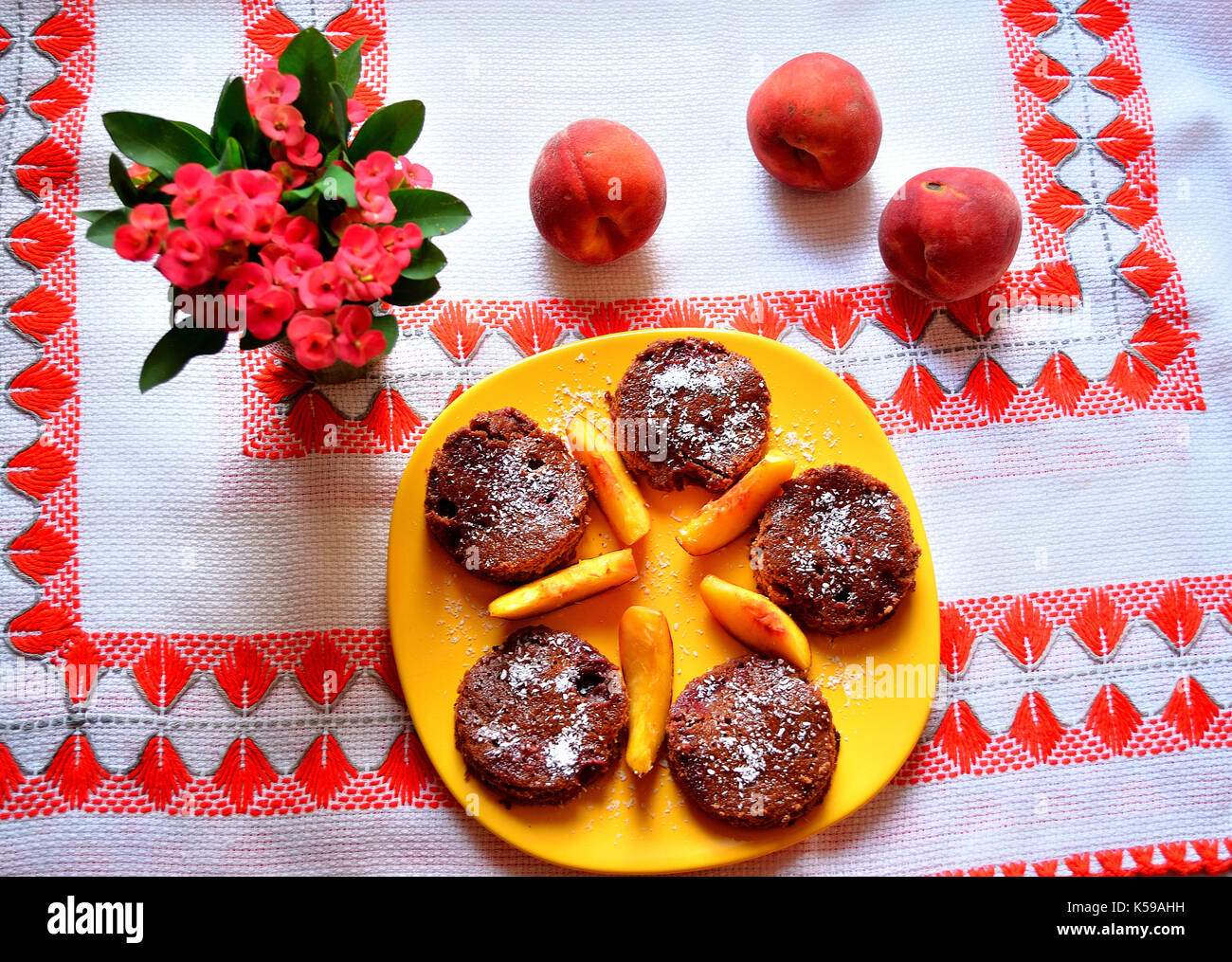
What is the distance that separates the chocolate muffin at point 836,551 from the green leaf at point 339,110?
970 millimetres

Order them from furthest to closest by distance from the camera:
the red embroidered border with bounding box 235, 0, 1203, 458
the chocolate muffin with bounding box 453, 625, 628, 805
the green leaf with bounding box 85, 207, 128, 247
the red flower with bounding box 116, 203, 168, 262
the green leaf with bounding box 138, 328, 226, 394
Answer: the red embroidered border with bounding box 235, 0, 1203, 458, the chocolate muffin with bounding box 453, 625, 628, 805, the green leaf with bounding box 138, 328, 226, 394, the green leaf with bounding box 85, 207, 128, 247, the red flower with bounding box 116, 203, 168, 262

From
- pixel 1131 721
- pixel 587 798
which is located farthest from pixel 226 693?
pixel 1131 721

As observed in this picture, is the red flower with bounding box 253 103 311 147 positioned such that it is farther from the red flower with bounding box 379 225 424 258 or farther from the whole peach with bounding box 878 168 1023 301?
the whole peach with bounding box 878 168 1023 301

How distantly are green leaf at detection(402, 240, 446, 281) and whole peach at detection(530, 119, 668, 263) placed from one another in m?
0.39

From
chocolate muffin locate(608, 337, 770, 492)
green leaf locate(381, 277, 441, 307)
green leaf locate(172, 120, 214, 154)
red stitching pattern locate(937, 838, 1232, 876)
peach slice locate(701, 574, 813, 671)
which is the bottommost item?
red stitching pattern locate(937, 838, 1232, 876)

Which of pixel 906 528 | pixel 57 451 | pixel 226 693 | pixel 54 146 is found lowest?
pixel 226 693

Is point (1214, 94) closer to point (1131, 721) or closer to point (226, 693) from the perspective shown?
point (1131, 721)

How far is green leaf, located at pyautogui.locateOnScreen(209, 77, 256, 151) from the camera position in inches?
52.4

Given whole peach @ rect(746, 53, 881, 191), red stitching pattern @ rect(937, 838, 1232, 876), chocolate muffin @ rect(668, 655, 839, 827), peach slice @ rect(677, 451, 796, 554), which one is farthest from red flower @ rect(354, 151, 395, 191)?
red stitching pattern @ rect(937, 838, 1232, 876)

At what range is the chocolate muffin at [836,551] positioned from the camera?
171cm

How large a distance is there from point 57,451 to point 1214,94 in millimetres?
2583

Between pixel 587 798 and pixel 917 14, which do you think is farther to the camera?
pixel 917 14

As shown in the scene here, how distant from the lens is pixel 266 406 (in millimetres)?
1859

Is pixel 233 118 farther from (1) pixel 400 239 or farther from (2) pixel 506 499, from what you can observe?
(2) pixel 506 499
